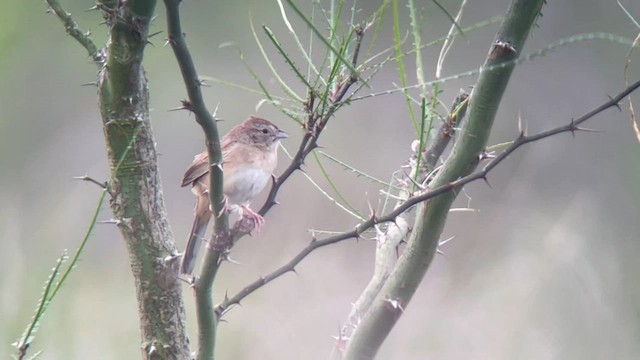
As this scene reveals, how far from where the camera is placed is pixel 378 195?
385 centimetres

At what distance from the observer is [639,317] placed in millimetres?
3201

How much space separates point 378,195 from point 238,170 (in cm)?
85

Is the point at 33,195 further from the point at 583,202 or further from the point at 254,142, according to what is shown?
the point at 583,202

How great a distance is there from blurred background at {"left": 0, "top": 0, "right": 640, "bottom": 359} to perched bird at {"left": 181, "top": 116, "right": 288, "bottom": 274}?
0.27 metres

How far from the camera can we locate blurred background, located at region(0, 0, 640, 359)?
3.53 metres

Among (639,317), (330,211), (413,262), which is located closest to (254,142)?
(330,211)

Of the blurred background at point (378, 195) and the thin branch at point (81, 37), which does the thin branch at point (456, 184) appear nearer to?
the thin branch at point (81, 37)

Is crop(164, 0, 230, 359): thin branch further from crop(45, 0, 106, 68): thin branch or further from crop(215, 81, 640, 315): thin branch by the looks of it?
crop(45, 0, 106, 68): thin branch

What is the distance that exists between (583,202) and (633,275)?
489mm

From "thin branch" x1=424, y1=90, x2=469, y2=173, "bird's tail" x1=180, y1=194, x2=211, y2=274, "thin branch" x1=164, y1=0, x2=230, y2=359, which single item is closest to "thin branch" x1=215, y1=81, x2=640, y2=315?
"thin branch" x1=164, y1=0, x2=230, y2=359

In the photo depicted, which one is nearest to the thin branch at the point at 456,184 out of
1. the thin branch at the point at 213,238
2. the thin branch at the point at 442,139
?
the thin branch at the point at 213,238

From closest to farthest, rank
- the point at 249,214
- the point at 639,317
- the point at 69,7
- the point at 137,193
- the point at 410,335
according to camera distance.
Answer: the point at 137,193 → the point at 249,214 → the point at 639,317 → the point at 410,335 → the point at 69,7

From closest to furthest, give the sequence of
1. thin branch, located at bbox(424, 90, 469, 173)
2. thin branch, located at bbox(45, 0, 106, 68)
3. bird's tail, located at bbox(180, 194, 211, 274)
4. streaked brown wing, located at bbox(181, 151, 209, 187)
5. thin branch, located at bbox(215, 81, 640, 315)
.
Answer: thin branch, located at bbox(215, 81, 640, 315) < thin branch, located at bbox(45, 0, 106, 68) < thin branch, located at bbox(424, 90, 469, 173) < bird's tail, located at bbox(180, 194, 211, 274) < streaked brown wing, located at bbox(181, 151, 209, 187)

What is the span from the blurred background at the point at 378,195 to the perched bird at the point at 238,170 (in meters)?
0.27
